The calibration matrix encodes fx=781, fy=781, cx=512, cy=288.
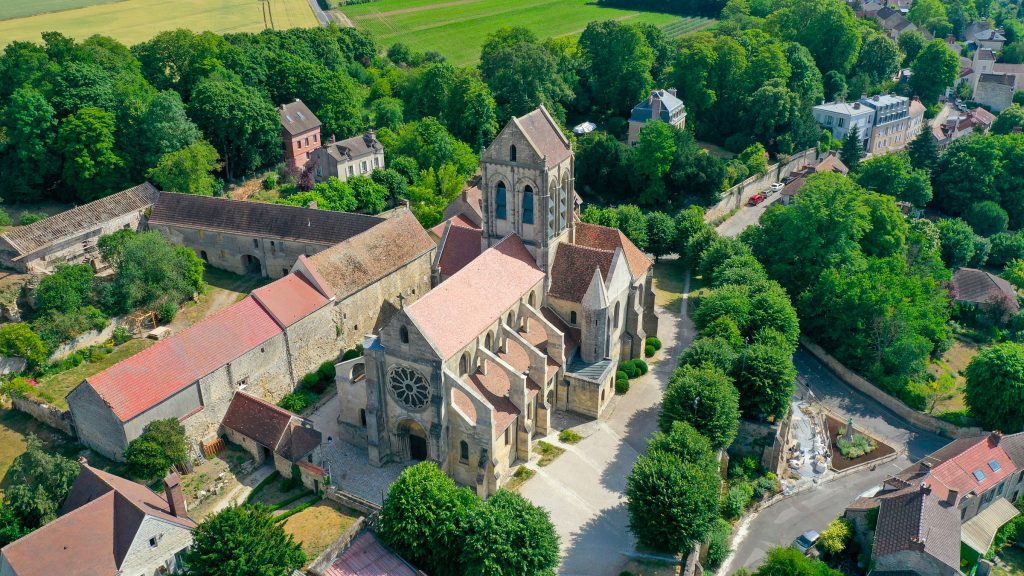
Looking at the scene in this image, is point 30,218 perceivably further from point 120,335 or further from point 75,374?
point 75,374

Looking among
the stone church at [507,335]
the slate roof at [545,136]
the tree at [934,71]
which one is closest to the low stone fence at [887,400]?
the stone church at [507,335]

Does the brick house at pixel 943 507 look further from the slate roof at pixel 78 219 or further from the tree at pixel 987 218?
the slate roof at pixel 78 219

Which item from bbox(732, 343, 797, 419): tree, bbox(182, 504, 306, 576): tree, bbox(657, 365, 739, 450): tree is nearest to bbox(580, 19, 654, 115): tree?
bbox(732, 343, 797, 419): tree

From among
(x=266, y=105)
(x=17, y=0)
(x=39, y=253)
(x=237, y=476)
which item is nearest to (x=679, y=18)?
(x=266, y=105)

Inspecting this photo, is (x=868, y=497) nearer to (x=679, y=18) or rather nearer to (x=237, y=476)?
(x=237, y=476)

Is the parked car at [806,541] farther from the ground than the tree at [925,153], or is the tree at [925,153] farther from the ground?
the tree at [925,153]

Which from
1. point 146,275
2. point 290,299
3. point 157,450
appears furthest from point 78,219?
point 157,450

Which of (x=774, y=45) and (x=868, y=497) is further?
(x=774, y=45)
